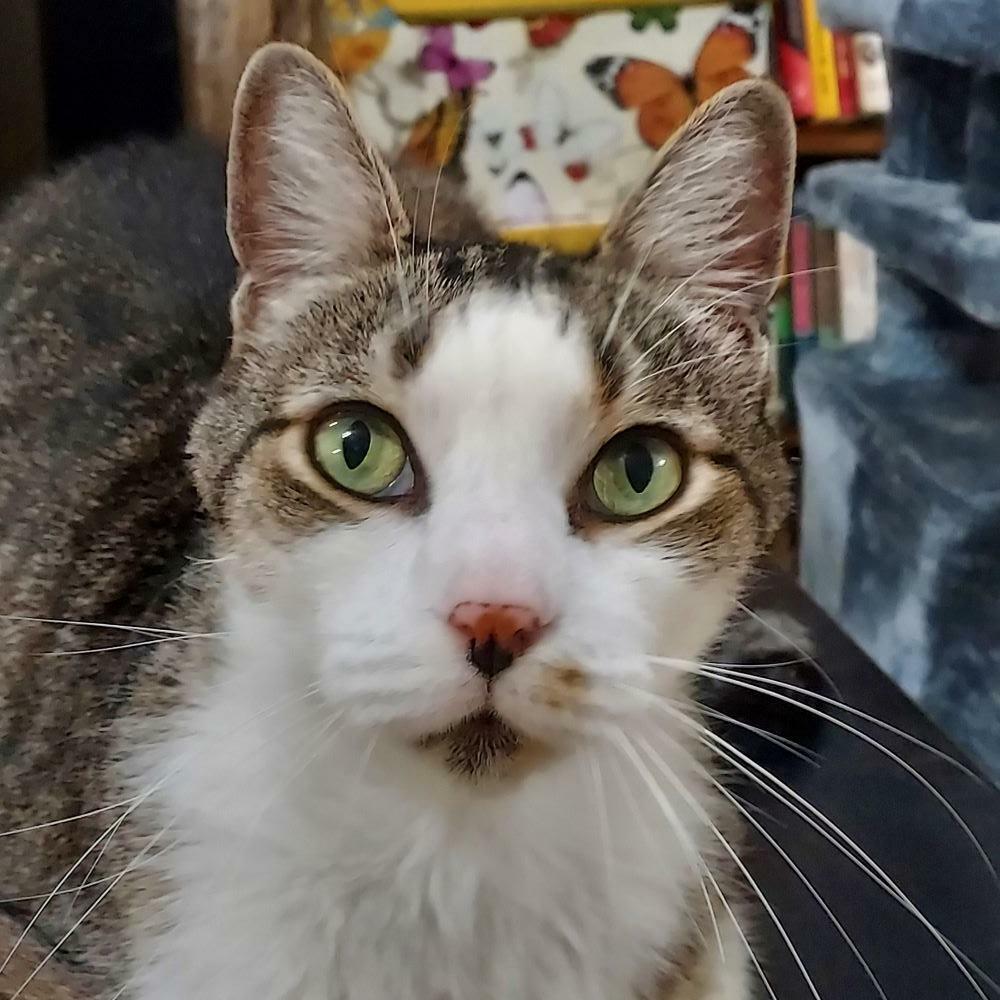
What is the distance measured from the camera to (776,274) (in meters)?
0.76

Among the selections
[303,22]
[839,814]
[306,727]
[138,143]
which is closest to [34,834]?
[306,727]

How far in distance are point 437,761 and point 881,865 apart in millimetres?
474

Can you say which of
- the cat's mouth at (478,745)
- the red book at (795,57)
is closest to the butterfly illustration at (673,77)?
the red book at (795,57)

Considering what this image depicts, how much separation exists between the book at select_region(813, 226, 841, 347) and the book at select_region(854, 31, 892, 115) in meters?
0.23

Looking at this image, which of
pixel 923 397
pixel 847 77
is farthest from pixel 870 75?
pixel 923 397

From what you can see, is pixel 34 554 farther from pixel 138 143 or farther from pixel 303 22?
pixel 303 22

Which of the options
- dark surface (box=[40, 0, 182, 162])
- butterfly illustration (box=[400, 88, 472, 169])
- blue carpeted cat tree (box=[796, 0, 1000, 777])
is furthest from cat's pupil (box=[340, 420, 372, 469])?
butterfly illustration (box=[400, 88, 472, 169])

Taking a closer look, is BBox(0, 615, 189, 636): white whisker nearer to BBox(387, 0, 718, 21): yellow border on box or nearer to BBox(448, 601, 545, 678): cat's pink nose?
BBox(448, 601, 545, 678): cat's pink nose

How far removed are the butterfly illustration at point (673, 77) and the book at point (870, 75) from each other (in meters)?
0.19

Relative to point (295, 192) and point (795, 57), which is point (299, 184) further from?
point (795, 57)

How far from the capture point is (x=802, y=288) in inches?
80.2

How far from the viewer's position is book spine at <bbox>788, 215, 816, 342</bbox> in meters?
2.01

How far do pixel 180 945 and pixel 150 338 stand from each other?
1.76 feet

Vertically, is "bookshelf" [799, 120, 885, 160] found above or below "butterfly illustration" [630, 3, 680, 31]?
below
